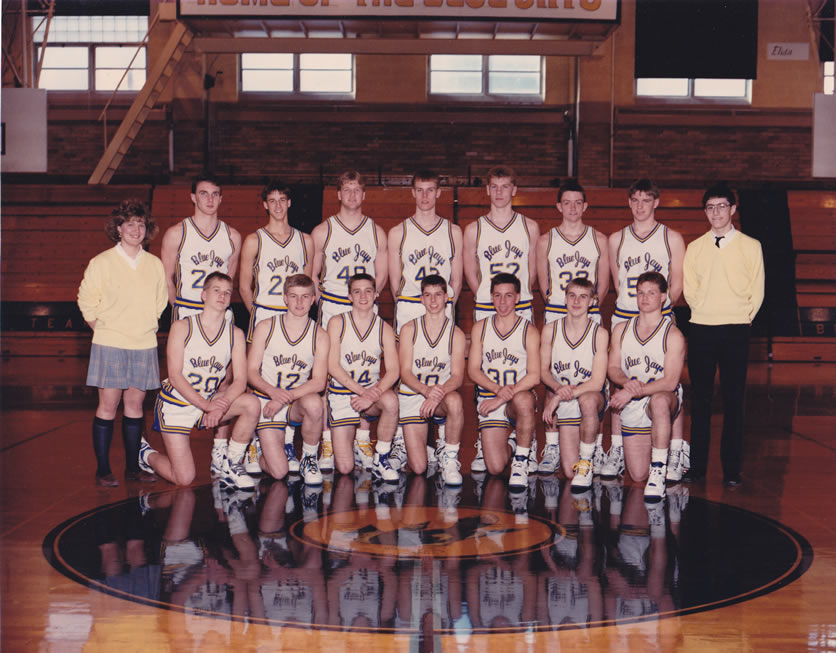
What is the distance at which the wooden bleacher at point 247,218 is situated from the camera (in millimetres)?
13906

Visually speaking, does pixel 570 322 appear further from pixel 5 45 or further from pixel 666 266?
pixel 5 45

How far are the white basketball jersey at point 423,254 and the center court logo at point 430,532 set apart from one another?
1703 millimetres

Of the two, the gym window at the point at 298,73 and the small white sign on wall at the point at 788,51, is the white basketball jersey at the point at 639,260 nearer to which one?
the small white sign on wall at the point at 788,51

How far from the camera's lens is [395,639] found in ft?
10.3

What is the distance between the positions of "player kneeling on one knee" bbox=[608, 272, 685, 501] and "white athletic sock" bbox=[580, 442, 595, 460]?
0.26m

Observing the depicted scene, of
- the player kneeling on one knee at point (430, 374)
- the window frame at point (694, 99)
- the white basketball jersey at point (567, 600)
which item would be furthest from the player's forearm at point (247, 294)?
the window frame at point (694, 99)

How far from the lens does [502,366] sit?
5.73 metres

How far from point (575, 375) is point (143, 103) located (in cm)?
1150

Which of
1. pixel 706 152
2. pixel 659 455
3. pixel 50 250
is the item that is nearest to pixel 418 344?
pixel 659 455

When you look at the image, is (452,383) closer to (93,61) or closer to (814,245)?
(814,245)

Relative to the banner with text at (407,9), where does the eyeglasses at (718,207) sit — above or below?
below

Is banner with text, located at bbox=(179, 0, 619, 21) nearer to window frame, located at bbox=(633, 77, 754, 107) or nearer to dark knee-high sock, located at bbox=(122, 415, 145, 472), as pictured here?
window frame, located at bbox=(633, 77, 754, 107)

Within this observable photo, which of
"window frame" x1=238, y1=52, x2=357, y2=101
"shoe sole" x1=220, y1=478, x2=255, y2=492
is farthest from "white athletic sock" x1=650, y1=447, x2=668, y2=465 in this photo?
"window frame" x1=238, y1=52, x2=357, y2=101

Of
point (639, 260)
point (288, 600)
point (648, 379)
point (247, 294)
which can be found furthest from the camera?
point (247, 294)
